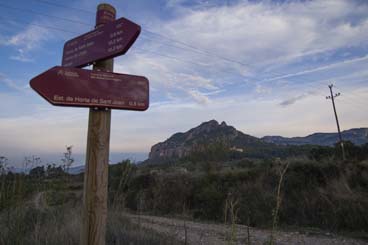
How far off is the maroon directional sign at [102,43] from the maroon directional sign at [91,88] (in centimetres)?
26

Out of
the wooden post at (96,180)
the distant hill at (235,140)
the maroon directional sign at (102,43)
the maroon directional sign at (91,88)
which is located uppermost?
the distant hill at (235,140)

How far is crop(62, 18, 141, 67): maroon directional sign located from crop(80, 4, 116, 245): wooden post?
530 millimetres

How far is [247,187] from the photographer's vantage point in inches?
626

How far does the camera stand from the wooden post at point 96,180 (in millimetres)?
2367

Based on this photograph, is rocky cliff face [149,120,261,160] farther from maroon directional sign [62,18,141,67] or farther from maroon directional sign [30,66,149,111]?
maroon directional sign [30,66,149,111]

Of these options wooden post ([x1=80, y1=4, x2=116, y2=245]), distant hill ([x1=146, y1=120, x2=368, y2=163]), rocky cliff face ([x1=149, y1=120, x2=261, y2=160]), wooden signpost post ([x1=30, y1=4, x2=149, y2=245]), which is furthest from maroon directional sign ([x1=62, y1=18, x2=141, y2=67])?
rocky cliff face ([x1=149, y1=120, x2=261, y2=160])

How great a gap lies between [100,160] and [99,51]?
98 centimetres

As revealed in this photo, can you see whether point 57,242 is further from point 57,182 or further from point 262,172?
point 262,172

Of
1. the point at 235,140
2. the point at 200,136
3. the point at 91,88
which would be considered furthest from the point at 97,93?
the point at 200,136

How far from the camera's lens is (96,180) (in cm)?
243

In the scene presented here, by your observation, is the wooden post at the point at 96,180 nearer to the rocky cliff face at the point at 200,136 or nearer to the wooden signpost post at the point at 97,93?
the wooden signpost post at the point at 97,93

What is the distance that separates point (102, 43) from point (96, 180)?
122 cm

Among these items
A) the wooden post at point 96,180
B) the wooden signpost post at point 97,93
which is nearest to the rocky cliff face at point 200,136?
the wooden signpost post at point 97,93

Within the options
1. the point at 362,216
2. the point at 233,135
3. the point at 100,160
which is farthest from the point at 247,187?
the point at 233,135
